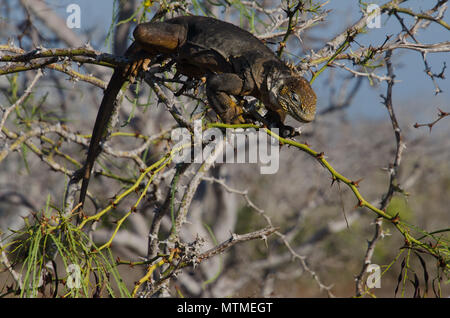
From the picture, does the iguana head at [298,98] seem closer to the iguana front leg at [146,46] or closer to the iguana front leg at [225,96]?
the iguana front leg at [225,96]

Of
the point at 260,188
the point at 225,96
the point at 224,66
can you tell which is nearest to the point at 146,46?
the point at 224,66

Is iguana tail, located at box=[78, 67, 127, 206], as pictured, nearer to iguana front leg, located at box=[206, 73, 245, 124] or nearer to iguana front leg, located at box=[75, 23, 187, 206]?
iguana front leg, located at box=[75, 23, 187, 206]

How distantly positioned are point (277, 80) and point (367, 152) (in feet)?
23.9

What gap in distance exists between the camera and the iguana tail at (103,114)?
8.73 feet

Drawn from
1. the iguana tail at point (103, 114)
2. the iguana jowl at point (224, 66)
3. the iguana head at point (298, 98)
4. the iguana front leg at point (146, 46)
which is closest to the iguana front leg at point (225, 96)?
the iguana jowl at point (224, 66)

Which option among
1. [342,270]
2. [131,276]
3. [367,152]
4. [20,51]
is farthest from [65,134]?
[342,270]

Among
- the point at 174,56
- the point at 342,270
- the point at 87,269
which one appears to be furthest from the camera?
the point at 342,270

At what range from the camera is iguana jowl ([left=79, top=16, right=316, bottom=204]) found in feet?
7.82

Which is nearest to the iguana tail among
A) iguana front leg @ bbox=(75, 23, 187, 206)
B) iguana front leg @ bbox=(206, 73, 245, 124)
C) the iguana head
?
iguana front leg @ bbox=(75, 23, 187, 206)

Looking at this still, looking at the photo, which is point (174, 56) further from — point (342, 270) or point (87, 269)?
point (342, 270)

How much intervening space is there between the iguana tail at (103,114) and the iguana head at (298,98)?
2.71 ft

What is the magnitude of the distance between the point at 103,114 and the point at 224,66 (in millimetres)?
727

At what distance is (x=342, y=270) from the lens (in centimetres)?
1213

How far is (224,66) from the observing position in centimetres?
262
